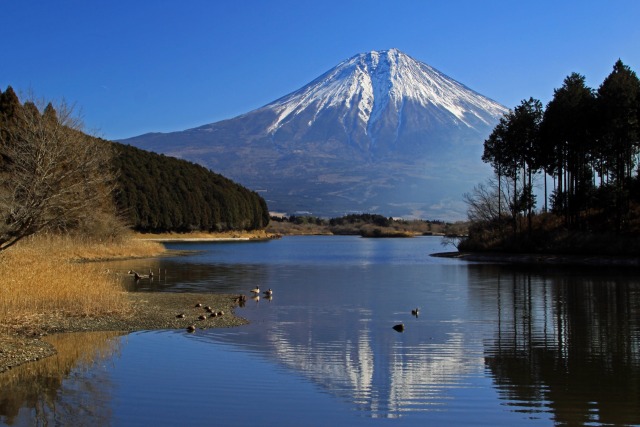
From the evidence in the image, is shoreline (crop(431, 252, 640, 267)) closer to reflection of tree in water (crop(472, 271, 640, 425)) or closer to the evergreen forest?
the evergreen forest

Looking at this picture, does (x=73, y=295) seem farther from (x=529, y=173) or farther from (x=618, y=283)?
(x=529, y=173)

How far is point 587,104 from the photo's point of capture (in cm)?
4478

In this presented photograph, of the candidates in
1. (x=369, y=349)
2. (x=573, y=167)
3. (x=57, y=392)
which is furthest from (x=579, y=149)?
(x=57, y=392)

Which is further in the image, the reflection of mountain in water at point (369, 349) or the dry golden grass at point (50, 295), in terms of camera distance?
the dry golden grass at point (50, 295)

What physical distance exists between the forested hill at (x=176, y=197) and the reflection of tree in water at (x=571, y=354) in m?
52.5

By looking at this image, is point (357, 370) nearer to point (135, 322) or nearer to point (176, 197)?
point (135, 322)

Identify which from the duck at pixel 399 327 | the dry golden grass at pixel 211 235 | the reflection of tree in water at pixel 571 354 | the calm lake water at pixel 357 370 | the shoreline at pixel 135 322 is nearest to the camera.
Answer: the calm lake water at pixel 357 370

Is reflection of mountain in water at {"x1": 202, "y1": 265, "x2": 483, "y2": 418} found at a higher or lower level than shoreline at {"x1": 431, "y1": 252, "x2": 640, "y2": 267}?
lower

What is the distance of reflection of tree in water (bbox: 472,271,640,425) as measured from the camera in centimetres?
1011

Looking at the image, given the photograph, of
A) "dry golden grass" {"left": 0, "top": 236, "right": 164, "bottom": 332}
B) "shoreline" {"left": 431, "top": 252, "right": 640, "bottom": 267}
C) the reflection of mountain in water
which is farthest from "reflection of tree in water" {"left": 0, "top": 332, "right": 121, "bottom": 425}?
"shoreline" {"left": 431, "top": 252, "right": 640, "bottom": 267}

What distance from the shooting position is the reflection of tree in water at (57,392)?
9.27m

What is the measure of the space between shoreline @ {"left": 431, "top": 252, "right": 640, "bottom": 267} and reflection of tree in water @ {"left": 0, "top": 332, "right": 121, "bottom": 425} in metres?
34.0

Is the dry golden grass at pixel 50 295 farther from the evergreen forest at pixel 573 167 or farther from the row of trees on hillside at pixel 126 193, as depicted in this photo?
the evergreen forest at pixel 573 167

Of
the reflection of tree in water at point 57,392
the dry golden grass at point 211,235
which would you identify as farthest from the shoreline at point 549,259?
the dry golden grass at point 211,235
